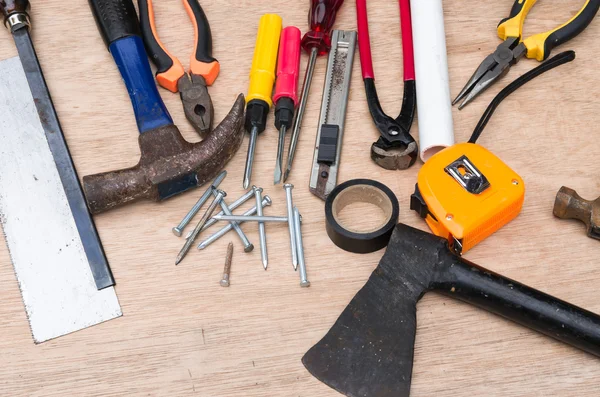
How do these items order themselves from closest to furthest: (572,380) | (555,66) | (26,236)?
1. (572,380)
2. (26,236)
3. (555,66)

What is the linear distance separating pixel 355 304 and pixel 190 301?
264 mm

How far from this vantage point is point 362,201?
1.18 meters

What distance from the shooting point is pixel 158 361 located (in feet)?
3.41

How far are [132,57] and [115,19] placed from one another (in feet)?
0.28

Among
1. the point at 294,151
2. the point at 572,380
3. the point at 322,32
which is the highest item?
the point at 322,32

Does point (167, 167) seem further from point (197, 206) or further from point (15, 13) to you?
point (15, 13)

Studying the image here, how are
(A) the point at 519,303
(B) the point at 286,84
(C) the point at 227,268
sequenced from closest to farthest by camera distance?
(A) the point at 519,303 → (C) the point at 227,268 → (B) the point at 286,84

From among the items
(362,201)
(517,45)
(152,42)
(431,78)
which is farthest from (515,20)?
(152,42)

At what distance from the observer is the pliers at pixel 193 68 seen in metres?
1.25

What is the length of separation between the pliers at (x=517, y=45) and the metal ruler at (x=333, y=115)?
214 millimetres

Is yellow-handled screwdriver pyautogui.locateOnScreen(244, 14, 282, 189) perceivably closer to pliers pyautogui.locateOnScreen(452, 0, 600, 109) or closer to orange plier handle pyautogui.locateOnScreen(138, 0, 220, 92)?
orange plier handle pyautogui.locateOnScreen(138, 0, 220, 92)

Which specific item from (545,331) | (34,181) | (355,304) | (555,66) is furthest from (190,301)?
(555,66)

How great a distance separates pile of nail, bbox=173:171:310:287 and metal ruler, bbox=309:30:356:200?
6cm

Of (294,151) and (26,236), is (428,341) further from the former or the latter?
(26,236)
